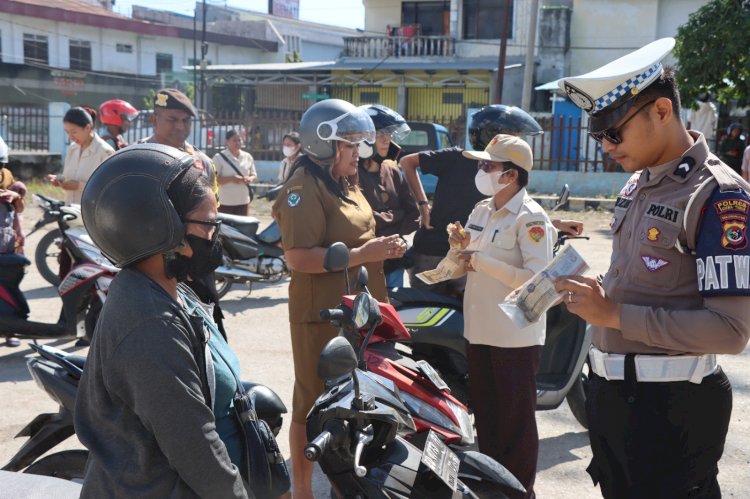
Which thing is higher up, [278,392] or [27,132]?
[27,132]

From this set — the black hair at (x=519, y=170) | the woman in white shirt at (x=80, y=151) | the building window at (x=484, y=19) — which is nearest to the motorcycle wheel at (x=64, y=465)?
the black hair at (x=519, y=170)

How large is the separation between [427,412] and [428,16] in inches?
1305

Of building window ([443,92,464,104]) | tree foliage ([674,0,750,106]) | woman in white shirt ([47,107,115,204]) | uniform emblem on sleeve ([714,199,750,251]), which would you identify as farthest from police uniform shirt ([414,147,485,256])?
building window ([443,92,464,104])

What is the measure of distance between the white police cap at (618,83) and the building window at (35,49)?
39603 millimetres

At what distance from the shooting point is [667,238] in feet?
8.33

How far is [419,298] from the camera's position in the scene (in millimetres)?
4805

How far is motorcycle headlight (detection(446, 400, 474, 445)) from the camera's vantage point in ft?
10.9

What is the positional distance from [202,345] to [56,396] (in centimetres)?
129

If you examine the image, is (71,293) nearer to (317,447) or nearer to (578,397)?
(578,397)

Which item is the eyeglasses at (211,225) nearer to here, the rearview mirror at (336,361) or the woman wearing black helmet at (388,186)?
the rearview mirror at (336,361)

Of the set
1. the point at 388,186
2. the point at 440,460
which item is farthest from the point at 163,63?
the point at 440,460

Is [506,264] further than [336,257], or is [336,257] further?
[506,264]

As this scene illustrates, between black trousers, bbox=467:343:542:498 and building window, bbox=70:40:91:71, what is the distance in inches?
1542

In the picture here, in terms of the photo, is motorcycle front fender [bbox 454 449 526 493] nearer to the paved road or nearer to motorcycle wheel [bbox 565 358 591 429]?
the paved road
